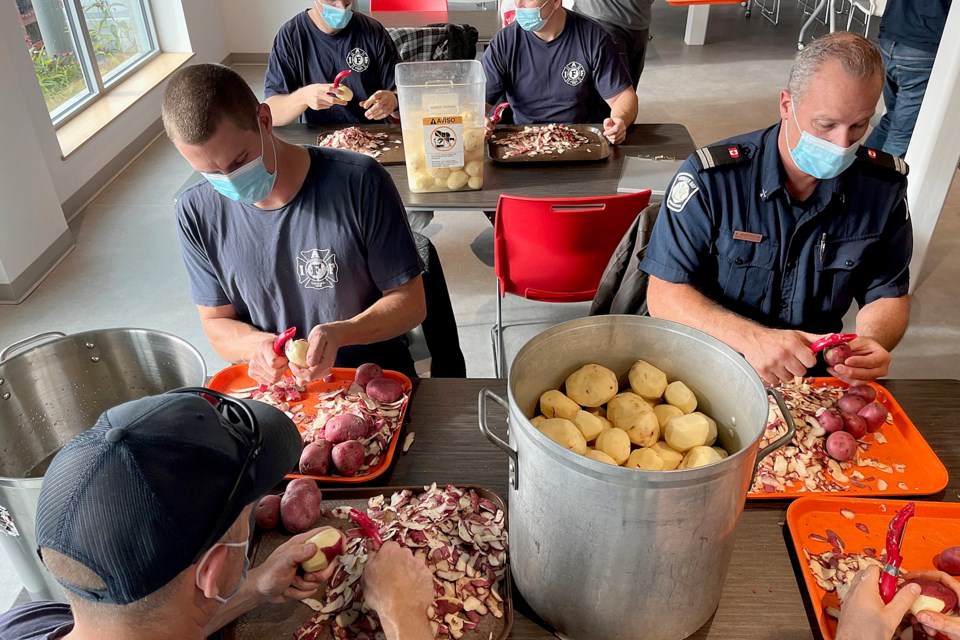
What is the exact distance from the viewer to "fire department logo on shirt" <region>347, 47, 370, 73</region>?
11.0 feet

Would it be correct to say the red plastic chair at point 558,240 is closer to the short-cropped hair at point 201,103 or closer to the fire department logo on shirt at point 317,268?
the fire department logo on shirt at point 317,268

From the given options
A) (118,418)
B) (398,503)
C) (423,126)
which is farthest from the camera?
(423,126)

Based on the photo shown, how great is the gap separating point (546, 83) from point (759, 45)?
19.0 feet

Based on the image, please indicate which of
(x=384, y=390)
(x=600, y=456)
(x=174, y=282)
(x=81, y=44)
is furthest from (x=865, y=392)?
(x=81, y=44)

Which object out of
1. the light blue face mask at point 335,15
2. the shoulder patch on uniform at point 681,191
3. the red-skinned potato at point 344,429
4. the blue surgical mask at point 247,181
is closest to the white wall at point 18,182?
the light blue face mask at point 335,15

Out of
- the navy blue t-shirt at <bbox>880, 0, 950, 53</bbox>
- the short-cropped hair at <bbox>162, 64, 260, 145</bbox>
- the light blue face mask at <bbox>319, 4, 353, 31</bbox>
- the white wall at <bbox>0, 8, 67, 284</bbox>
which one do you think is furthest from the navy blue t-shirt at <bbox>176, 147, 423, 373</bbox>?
the navy blue t-shirt at <bbox>880, 0, 950, 53</bbox>

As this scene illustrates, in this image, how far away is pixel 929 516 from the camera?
1326 mm

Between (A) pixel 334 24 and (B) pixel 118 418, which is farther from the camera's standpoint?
(A) pixel 334 24

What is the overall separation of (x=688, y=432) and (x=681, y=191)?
3.16ft

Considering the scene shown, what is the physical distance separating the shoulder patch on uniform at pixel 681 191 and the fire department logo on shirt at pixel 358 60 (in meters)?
2.01

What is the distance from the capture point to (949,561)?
120cm

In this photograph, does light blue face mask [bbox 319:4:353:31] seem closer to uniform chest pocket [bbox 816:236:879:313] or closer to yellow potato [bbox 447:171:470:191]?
yellow potato [bbox 447:171:470:191]

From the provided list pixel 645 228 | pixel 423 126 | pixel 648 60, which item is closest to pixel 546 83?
pixel 423 126

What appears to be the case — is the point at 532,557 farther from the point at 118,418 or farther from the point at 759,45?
the point at 759,45
